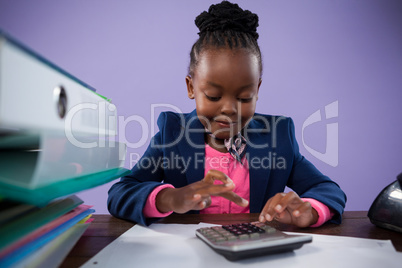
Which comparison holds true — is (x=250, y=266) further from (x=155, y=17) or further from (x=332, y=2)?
(x=332, y=2)

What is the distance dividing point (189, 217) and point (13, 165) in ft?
1.06

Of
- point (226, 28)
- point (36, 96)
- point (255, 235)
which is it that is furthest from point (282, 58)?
point (36, 96)

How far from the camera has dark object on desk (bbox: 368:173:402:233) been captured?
434 millimetres

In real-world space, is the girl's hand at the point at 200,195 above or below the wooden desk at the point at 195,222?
above


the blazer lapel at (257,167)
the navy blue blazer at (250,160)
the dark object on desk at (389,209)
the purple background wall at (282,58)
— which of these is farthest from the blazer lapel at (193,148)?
the purple background wall at (282,58)

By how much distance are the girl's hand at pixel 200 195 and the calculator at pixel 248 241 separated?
0.14ft

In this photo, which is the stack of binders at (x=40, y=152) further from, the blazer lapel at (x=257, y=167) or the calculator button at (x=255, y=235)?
the blazer lapel at (x=257, y=167)

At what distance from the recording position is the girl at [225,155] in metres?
0.46

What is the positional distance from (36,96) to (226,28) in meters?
0.50

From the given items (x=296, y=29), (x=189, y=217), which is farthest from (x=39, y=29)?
(x=189, y=217)

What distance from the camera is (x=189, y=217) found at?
1.70 feet

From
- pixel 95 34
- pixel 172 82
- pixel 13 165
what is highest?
pixel 95 34

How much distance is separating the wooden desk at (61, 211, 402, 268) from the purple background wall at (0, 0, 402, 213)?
2.84ft

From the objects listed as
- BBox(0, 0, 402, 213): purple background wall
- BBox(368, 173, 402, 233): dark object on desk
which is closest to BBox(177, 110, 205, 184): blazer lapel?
BBox(368, 173, 402, 233): dark object on desk
